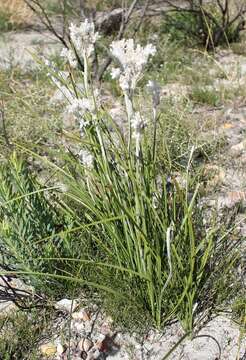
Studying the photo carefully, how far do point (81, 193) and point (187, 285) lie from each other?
480 millimetres

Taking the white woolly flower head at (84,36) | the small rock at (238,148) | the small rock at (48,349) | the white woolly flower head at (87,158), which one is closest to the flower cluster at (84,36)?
the white woolly flower head at (84,36)

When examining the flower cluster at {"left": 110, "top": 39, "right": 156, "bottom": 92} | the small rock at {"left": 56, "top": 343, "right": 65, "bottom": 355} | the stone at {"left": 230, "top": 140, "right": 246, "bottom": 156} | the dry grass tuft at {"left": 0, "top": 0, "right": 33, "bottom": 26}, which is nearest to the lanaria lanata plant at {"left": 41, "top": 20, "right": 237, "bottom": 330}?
the flower cluster at {"left": 110, "top": 39, "right": 156, "bottom": 92}

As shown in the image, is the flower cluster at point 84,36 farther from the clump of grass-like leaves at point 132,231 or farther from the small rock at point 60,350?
the small rock at point 60,350

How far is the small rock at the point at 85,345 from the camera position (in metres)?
2.09

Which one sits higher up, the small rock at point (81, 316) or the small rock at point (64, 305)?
the small rock at point (64, 305)

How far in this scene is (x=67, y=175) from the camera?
79.1 inches

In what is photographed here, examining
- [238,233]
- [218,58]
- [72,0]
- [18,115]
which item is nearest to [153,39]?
[218,58]

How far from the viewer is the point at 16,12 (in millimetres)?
6219

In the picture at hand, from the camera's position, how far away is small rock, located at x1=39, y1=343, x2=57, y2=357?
2.08m

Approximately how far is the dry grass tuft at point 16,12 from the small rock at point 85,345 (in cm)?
464

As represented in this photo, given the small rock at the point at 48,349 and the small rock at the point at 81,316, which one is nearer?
the small rock at the point at 48,349

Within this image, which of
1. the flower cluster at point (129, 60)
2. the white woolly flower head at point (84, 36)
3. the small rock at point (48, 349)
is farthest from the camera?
the small rock at point (48, 349)

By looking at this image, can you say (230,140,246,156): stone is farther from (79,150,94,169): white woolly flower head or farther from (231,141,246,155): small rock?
(79,150,94,169): white woolly flower head

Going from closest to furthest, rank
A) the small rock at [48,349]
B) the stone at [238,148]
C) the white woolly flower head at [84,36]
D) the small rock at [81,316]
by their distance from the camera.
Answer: the white woolly flower head at [84,36] → the small rock at [48,349] → the small rock at [81,316] → the stone at [238,148]
